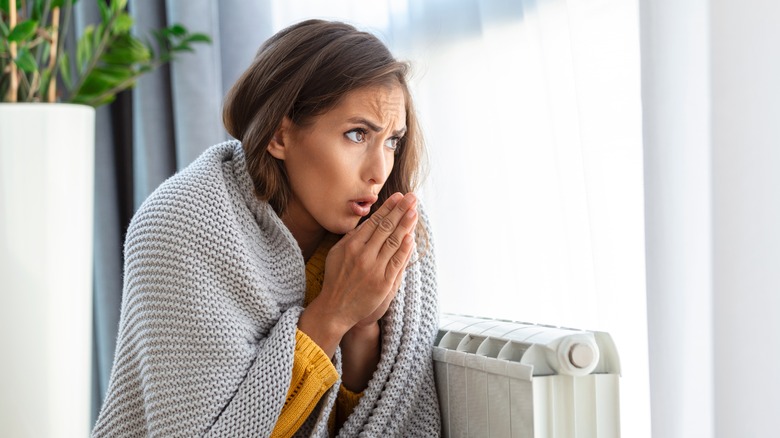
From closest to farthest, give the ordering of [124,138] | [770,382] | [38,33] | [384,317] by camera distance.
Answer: [770,382] → [384,317] → [38,33] → [124,138]

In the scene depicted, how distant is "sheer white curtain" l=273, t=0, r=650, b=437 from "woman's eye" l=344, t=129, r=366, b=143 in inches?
10.6

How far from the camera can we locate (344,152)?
111cm

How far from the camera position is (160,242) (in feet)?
3.54

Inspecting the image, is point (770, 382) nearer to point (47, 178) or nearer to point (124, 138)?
point (47, 178)

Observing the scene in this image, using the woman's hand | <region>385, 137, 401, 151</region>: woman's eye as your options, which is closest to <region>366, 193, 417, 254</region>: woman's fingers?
the woman's hand

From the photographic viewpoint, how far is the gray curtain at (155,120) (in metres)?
1.93

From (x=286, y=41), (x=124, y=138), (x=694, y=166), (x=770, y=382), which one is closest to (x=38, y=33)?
(x=124, y=138)

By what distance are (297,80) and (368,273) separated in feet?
0.96

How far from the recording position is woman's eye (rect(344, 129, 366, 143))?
1.12 metres

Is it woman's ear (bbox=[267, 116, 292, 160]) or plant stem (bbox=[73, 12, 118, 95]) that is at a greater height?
plant stem (bbox=[73, 12, 118, 95])

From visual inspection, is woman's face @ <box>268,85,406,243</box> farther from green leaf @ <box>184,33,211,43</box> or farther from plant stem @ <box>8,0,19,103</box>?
plant stem @ <box>8,0,19,103</box>

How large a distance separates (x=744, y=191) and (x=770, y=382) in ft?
0.66

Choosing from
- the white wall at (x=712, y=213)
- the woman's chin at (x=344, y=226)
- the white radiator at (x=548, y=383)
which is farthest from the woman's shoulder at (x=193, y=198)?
the white wall at (x=712, y=213)

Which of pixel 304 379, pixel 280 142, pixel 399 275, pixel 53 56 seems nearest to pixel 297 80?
pixel 280 142
